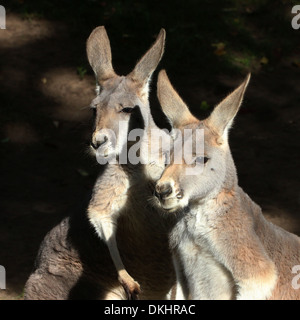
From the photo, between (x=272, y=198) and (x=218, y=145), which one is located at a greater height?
(x=218, y=145)

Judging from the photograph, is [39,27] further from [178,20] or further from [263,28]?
[263,28]

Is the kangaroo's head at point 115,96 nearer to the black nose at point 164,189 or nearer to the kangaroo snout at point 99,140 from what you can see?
the kangaroo snout at point 99,140

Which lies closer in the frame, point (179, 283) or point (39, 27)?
point (179, 283)

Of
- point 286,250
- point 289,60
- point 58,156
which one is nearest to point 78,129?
point 58,156

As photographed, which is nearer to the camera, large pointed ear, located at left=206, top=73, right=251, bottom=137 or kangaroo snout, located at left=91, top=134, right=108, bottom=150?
large pointed ear, located at left=206, top=73, right=251, bottom=137

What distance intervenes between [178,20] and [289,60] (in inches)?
53.8

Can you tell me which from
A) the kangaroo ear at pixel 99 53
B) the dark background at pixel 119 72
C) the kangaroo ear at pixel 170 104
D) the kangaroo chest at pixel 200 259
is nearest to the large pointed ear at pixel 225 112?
the kangaroo ear at pixel 170 104

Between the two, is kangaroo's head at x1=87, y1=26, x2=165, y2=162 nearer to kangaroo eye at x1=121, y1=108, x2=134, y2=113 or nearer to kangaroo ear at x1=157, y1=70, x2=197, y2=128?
kangaroo eye at x1=121, y1=108, x2=134, y2=113

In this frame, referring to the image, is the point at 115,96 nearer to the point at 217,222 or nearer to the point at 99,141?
the point at 99,141

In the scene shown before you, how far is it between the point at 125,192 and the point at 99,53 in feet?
2.69

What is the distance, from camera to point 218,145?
3.60m

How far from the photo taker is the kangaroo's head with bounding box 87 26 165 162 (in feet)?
12.6

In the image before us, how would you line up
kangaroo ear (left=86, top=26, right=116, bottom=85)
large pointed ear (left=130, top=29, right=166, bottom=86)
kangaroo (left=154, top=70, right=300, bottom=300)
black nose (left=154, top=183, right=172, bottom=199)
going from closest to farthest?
black nose (left=154, top=183, right=172, bottom=199) → kangaroo (left=154, top=70, right=300, bottom=300) → large pointed ear (left=130, top=29, right=166, bottom=86) → kangaroo ear (left=86, top=26, right=116, bottom=85)

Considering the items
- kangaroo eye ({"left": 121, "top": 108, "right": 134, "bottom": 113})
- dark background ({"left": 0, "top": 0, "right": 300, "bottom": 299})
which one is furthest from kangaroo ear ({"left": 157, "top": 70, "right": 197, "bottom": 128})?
dark background ({"left": 0, "top": 0, "right": 300, "bottom": 299})
